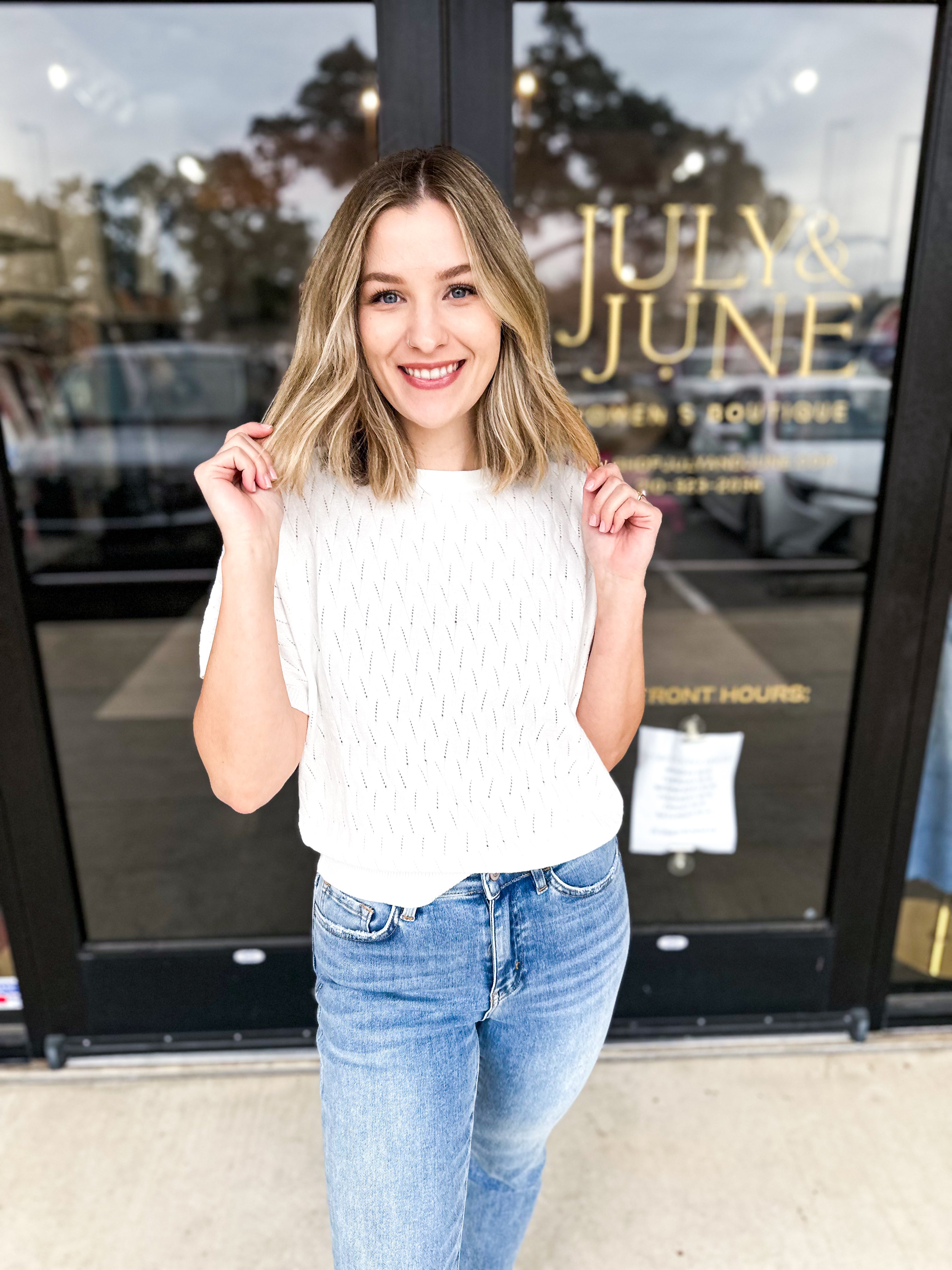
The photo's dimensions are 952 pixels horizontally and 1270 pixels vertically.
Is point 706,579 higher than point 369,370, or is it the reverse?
point 369,370

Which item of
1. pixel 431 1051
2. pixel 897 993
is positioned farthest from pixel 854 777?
pixel 431 1051

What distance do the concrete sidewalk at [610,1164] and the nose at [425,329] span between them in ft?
5.49

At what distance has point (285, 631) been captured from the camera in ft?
3.76

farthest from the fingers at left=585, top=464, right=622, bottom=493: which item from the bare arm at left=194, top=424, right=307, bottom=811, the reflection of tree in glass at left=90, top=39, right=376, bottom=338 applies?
the reflection of tree in glass at left=90, top=39, right=376, bottom=338

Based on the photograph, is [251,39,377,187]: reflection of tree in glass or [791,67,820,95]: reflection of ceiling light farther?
[251,39,377,187]: reflection of tree in glass

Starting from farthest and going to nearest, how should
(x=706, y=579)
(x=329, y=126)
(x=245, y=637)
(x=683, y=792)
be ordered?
1. (x=329, y=126)
2. (x=706, y=579)
3. (x=683, y=792)
4. (x=245, y=637)

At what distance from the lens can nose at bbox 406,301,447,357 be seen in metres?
1.09

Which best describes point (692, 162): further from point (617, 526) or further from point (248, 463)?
point (248, 463)

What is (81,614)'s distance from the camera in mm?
5086

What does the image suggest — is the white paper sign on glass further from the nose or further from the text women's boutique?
the nose

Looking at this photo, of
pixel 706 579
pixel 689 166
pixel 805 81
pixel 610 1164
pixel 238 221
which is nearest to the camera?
pixel 610 1164

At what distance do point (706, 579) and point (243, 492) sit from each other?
7.73 feet

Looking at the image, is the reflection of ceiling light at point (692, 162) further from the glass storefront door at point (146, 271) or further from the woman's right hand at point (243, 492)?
the woman's right hand at point (243, 492)

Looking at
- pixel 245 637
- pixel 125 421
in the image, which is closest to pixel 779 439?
pixel 245 637
